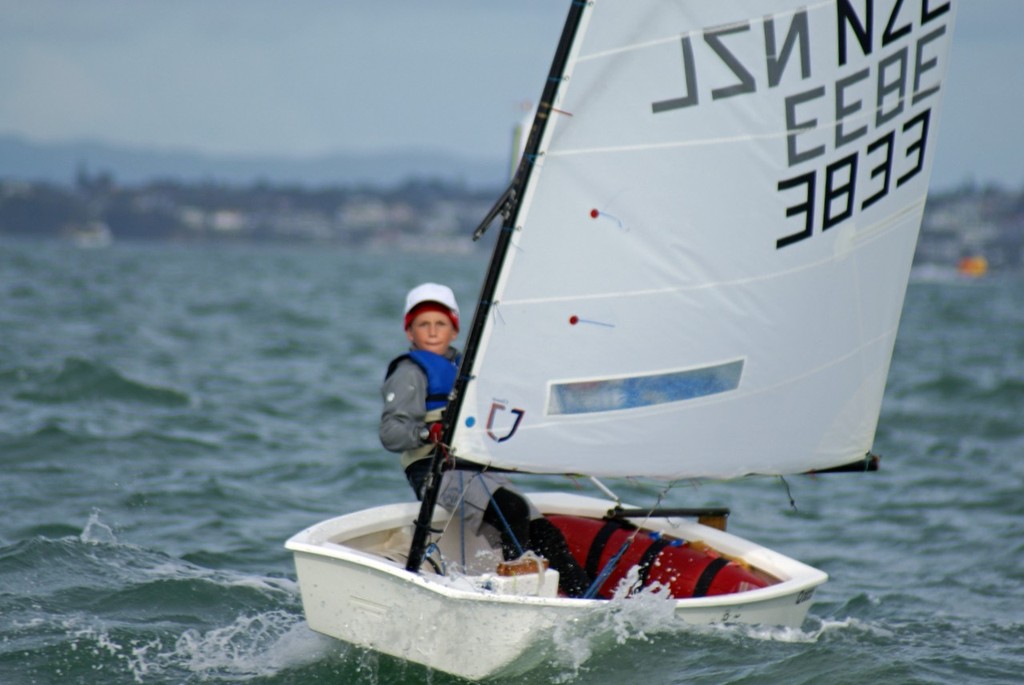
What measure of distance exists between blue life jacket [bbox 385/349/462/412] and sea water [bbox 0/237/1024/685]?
84cm

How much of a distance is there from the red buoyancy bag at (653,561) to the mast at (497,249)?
34.3 inches

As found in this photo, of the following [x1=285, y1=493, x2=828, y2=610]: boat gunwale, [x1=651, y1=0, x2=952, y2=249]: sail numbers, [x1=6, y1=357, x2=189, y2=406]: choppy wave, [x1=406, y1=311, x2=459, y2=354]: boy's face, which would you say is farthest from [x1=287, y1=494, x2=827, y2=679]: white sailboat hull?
[x1=6, y1=357, x2=189, y2=406]: choppy wave

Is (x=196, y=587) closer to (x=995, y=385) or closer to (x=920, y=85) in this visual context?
(x=920, y=85)

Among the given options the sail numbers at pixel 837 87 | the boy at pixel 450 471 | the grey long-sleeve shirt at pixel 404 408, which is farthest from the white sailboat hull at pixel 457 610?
the sail numbers at pixel 837 87

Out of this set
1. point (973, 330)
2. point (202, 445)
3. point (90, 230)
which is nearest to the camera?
point (202, 445)

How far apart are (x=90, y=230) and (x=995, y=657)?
82.1 meters

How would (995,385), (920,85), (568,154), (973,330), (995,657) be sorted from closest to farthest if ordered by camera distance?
1. (568,154)
2. (920,85)
3. (995,657)
4. (995,385)
5. (973,330)

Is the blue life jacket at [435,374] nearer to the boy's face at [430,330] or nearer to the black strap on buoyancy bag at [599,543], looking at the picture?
the boy's face at [430,330]

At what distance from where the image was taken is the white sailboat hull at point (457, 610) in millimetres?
3699

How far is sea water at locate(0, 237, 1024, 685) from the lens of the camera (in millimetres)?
4129

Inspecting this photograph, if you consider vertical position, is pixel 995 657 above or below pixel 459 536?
below

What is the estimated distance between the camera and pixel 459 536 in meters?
4.35

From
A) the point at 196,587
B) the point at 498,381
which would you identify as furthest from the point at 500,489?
the point at 196,587

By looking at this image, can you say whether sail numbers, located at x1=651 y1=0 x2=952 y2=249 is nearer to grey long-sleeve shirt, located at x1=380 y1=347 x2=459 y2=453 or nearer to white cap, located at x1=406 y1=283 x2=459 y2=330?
white cap, located at x1=406 y1=283 x2=459 y2=330
